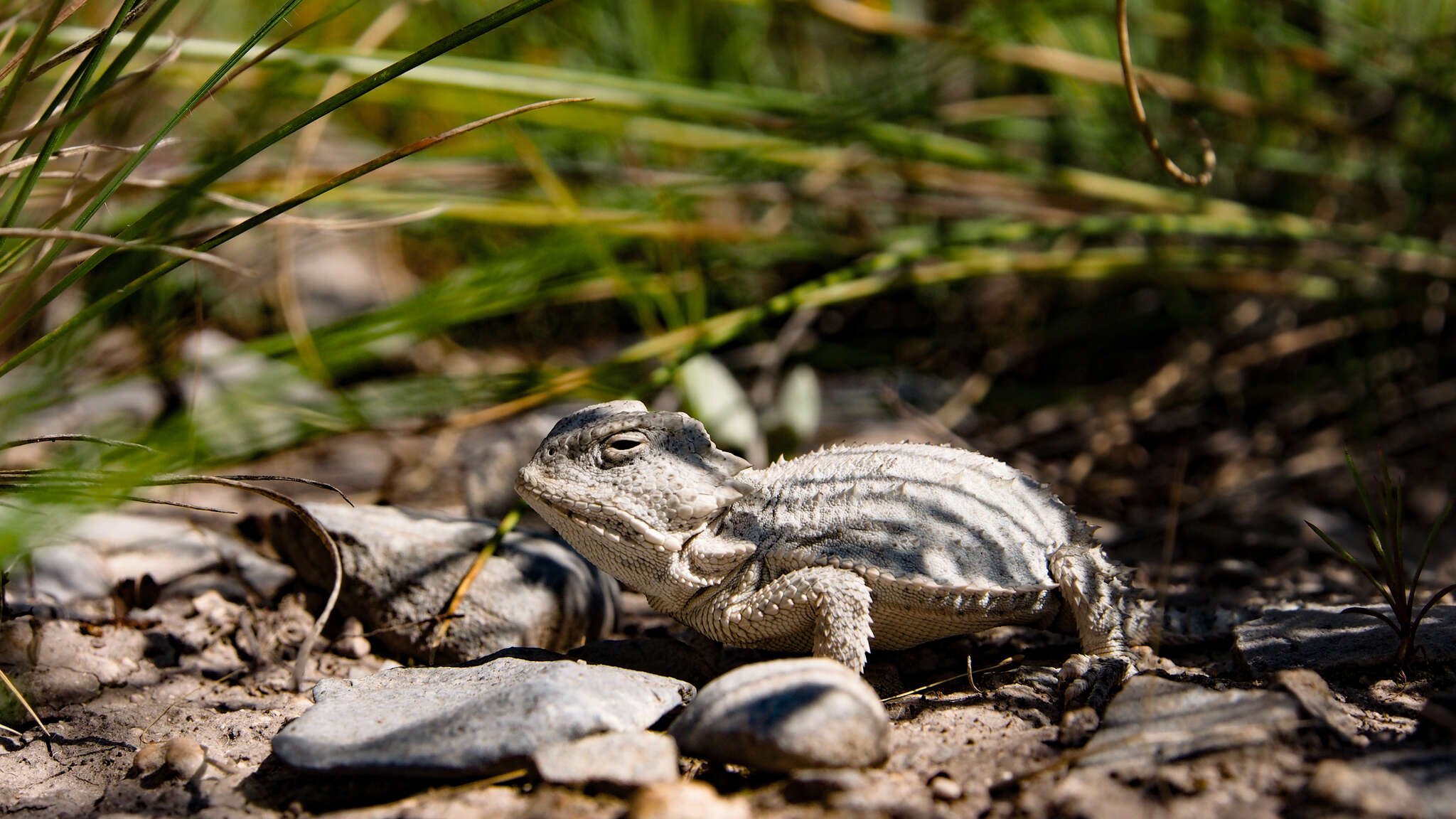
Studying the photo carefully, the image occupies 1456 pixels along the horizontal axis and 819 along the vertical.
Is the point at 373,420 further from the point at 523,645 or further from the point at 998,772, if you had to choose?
the point at 998,772

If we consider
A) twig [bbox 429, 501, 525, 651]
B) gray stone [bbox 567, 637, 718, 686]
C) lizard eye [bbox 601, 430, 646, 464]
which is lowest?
gray stone [bbox 567, 637, 718, 686]

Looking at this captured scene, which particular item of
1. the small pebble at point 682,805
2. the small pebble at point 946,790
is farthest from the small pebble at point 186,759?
the small pebble at point 946,790

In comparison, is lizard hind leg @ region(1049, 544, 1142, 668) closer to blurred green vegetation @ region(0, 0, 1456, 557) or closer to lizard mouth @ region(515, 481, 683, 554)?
lizard mouth @ region(515, 481, 683, 554)

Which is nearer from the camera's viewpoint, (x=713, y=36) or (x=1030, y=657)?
(x=1030, y=657)

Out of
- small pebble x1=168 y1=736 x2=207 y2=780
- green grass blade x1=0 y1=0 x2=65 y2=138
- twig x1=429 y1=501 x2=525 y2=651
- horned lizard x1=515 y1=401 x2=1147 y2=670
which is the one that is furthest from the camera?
twig x1=429 y1=501 x2=525 y2=651

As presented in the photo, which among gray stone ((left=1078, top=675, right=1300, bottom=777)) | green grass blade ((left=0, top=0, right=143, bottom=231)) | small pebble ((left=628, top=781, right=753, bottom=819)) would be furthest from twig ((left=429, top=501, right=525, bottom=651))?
gray stone ((left=1078, top=675, right=1300, bottom=777))

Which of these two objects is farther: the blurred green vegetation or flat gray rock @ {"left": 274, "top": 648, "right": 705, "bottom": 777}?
the blurred green vegetation

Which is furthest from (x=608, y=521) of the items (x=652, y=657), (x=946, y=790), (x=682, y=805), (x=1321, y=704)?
(x=1321, y=704)

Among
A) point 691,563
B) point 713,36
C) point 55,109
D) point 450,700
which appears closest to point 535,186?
point 713,36
